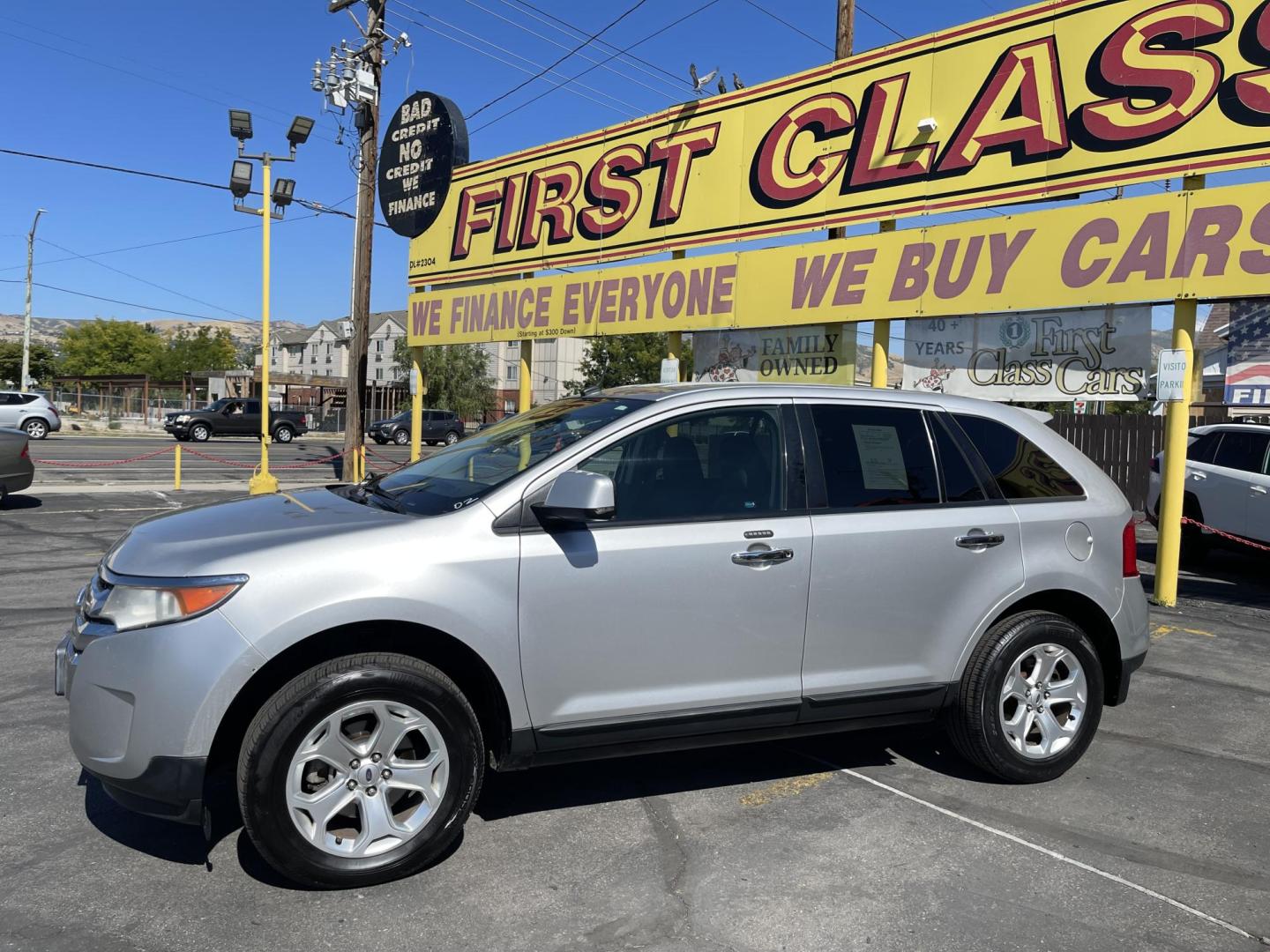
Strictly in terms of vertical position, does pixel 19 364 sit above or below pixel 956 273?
above

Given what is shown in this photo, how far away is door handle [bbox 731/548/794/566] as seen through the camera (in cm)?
396

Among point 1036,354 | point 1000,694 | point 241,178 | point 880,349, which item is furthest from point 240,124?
point 1000,694

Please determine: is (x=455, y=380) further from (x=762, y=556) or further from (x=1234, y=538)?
(x=762, y=556)

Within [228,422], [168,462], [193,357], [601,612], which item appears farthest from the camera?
[193,357]

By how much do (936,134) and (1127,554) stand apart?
22.6 ft

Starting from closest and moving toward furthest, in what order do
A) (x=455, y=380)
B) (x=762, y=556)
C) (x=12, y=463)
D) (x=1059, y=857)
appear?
(x=1059, y=857)
(x=762, y=556)
(x=12, y=463)
(x=455, y=380)

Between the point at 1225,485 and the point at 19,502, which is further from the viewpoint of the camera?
the point at 19,502

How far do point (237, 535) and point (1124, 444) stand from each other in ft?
59.4

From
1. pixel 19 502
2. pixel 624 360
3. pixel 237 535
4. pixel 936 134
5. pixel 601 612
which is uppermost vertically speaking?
pixel 624 360

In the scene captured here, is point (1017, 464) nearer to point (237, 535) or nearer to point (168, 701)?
point (237, 535)

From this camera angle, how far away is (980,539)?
443 cm

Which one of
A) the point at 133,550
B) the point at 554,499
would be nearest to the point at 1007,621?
the point at 554,499

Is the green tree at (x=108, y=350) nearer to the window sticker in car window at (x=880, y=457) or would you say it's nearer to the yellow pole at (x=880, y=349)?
the yellow pole at (x=880, y=349)

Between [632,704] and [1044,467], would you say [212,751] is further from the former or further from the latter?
[1044,467]
